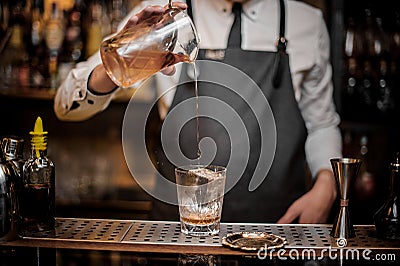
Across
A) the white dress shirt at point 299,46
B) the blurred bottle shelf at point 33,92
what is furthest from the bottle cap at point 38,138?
the blurred bottle shelf at point 33,92

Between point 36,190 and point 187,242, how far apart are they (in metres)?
0.32

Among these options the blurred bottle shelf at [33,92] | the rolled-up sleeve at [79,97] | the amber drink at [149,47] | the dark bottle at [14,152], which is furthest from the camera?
the blurred bottle shelf at [33,92]

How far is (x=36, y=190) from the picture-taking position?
1.32 metres

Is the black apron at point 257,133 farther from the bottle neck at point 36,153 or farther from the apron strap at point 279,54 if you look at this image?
the bottle neck at point 36,153

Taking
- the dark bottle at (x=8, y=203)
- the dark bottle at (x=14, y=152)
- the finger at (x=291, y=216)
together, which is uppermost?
the dark bottle at (x=14, y=152)

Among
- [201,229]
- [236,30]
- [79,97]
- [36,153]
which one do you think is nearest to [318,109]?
[236,30]

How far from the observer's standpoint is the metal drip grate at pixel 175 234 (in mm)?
1260

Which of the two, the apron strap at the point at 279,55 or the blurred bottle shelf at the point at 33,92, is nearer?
the apron strap at the point at 279,55

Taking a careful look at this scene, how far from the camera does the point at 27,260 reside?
1.26m

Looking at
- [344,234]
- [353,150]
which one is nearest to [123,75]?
[344,234]

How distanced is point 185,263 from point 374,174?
1.78 meters

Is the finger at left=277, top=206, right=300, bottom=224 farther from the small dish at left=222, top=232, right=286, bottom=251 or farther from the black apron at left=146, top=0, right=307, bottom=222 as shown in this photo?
the small dish at left=222, top=232, right=286, bottom=251

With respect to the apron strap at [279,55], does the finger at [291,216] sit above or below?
below

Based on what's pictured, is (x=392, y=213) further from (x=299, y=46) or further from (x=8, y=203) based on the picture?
(x=299, y=46)
